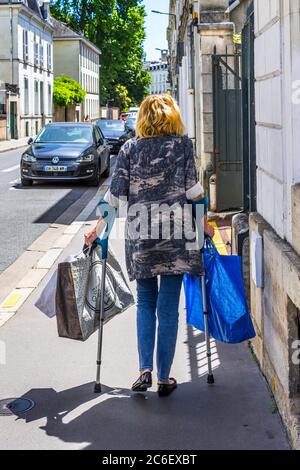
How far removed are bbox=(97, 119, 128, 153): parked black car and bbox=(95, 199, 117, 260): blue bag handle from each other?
25529 mm

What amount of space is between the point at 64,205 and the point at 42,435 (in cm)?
1140

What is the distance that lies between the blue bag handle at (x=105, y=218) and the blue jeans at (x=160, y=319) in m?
0.33

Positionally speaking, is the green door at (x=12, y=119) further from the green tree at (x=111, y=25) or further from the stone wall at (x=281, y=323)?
the stone wall at (x=281, y=323)

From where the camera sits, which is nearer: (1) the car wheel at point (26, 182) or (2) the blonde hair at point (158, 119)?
(2) the blonde hair at point (158, 119)

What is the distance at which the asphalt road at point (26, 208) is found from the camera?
35.0ft

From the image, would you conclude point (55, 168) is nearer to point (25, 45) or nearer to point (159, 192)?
point (159, 192)

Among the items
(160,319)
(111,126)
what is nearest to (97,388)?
(160,319)

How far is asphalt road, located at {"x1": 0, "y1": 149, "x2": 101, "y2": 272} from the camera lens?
10.7 metres

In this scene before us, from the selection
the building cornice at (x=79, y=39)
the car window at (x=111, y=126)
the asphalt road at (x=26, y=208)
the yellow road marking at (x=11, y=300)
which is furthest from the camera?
the building cornice at (x=79, y=39)

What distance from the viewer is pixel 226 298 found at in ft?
15.9

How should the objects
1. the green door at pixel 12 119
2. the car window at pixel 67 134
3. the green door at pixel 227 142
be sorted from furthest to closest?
the green door at pixel 12 119, the car window at pixel 67 134, the green door at pixel 227 142

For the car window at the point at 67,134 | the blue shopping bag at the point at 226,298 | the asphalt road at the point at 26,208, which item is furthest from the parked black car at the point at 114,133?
the blue shopping bag at the point at 226,298

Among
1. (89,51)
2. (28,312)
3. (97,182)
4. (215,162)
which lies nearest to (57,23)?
(89,51)
